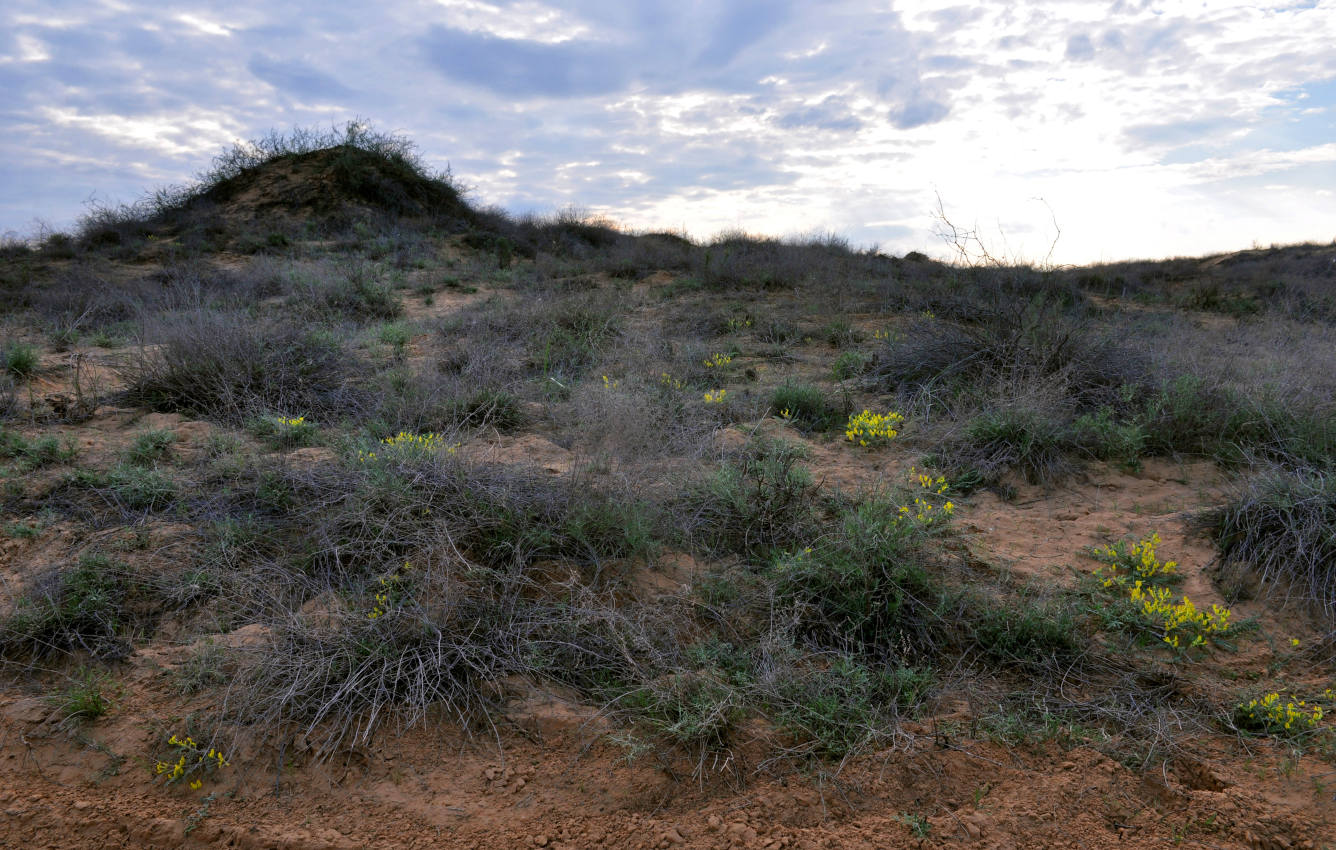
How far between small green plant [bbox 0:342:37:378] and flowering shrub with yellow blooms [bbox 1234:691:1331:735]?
7397mm

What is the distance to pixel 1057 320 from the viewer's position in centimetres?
583

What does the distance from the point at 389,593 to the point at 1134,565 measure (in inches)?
128

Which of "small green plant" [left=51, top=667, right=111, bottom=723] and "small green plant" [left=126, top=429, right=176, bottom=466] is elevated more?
"small green plant" [left=126, top=429, right=176, bottom=466]

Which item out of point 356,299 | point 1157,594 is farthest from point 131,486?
point 356,299

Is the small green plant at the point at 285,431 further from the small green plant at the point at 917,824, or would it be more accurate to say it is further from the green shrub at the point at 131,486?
the small green plant at the point at 917,824

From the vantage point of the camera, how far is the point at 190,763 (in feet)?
8.05

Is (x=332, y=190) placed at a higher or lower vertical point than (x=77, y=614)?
higher

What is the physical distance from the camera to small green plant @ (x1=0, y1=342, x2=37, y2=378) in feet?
18.1

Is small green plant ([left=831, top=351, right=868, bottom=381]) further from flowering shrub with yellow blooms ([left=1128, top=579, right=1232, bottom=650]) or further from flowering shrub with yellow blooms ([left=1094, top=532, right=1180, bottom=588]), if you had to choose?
flowering shrub with yellow blooms ([left=1128, top=579, right=1232, bottom=650])

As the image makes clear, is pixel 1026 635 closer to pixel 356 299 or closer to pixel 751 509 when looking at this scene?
pixel 751 509

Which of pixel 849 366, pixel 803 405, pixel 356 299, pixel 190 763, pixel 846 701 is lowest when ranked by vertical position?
pixel 190 763

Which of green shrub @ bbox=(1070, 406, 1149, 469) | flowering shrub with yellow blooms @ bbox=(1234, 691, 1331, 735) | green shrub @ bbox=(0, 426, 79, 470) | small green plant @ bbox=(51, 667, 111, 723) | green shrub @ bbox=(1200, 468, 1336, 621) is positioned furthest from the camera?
green shrub @ bbox=(1070, 406, 1149, 469)

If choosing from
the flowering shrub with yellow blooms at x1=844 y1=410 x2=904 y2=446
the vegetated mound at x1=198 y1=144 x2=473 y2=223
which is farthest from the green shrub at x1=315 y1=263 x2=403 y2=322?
the vegetated mound at x1=198 y1=144 x2=473 y2=223

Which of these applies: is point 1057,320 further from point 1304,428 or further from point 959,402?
point 1304,428
